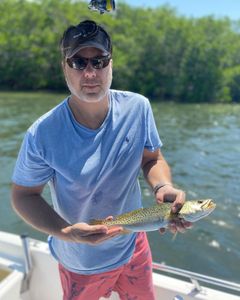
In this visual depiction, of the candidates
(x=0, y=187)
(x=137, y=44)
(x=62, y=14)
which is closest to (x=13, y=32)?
(x=62, y=14)

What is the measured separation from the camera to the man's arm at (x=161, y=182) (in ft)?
7.37

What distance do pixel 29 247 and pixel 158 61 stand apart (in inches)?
2077

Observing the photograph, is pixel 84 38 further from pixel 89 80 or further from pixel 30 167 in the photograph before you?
pixel 30 167

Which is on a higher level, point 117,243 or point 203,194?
point 117,243

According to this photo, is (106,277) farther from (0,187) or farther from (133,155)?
(0,187)

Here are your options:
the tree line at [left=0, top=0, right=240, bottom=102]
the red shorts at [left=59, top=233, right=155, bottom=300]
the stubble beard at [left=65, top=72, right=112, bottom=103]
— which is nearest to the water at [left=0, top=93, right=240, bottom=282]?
the red shorts at [left=59, top=233, right=155, bottom=300]

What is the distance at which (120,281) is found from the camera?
268 cm

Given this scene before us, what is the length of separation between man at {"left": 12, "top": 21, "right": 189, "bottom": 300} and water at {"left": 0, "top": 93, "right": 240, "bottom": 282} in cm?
523

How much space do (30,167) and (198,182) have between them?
37.1 feet

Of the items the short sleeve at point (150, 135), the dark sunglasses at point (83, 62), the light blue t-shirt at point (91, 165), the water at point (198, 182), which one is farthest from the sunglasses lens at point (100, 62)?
the water at point (198, 182)

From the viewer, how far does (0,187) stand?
1144cm

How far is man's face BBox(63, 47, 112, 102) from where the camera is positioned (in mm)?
2201

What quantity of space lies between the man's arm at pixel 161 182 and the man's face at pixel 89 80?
57 cm

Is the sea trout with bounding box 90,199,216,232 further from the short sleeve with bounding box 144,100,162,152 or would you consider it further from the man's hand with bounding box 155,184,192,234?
the short sleeve with bounding box 144,100,162,152
